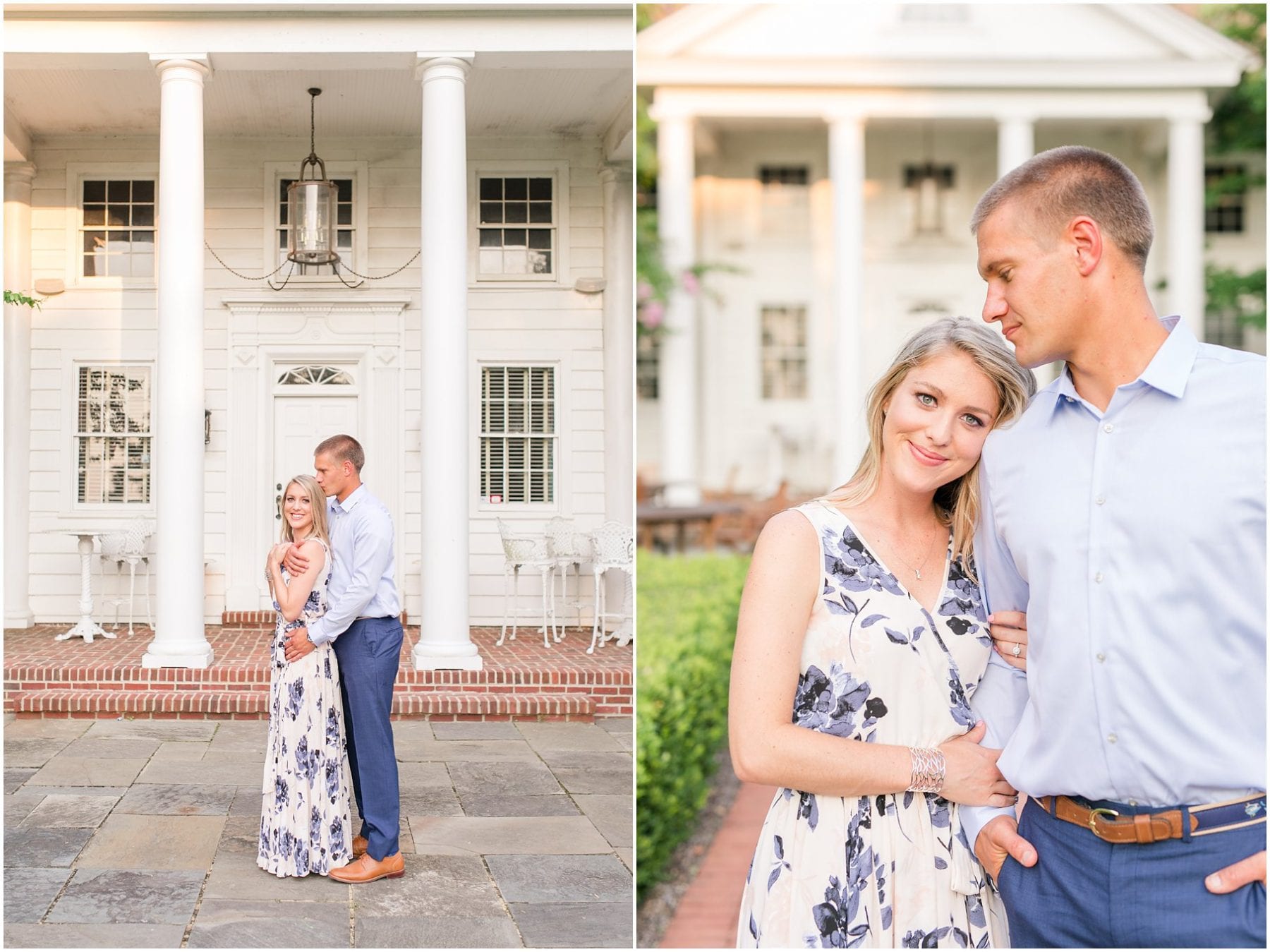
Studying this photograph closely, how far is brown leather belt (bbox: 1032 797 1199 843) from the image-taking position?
194 cm

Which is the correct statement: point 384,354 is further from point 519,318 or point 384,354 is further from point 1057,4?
point 1057,4

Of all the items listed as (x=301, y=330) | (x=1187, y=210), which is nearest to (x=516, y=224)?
(x=301, y=330)

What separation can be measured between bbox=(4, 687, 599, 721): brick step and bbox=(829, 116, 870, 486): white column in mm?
6861

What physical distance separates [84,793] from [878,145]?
13260 mm

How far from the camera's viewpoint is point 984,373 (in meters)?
2.16

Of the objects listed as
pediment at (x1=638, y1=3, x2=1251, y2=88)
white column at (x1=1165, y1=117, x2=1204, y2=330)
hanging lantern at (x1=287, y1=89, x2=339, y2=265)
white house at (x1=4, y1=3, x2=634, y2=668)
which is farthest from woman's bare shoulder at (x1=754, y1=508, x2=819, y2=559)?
white column at (x1=1165, y1=117, x2=1204, y2=330)

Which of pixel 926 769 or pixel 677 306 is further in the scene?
pixel 677 306

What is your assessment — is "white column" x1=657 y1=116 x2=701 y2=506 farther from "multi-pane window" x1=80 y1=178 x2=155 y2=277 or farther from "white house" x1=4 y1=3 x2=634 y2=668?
Answer: "multi-pane window" x1=80 y1=178 x2=155 y2=277

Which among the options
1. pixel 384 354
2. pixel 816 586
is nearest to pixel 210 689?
pixel 384 354

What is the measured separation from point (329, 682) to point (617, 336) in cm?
627

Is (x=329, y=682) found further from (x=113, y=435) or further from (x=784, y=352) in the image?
(x=784, y=352)

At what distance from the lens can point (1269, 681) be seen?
192 cm

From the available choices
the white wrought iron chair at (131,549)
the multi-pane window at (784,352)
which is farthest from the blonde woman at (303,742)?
the multi-pane window at (784,352)

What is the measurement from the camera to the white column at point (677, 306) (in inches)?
548
